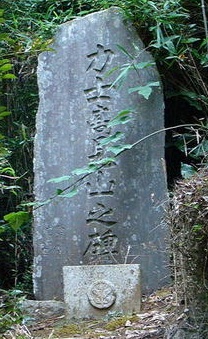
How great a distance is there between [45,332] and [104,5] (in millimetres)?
2248

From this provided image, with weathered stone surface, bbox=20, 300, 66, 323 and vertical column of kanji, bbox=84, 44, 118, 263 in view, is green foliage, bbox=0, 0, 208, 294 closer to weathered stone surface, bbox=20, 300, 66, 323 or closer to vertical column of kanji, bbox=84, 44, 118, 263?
vertical column of kanji, bbox=84, 44, 118, 263

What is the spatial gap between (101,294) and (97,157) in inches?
34.6

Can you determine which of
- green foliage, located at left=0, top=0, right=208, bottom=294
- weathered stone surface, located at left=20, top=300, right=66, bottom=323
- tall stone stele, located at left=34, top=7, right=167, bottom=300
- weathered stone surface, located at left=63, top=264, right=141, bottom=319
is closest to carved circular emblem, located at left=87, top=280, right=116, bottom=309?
weathered stone surface, located at left=63, top=264, right=141, bottom=319

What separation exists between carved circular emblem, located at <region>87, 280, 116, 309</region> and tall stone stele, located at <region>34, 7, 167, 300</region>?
0.41 meters

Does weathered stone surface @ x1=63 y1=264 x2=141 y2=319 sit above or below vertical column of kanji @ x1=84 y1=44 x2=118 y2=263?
below

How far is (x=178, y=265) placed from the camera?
2.14m

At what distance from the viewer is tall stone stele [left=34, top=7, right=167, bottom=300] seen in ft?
11.7

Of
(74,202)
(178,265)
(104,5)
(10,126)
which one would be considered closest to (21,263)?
(10,126)

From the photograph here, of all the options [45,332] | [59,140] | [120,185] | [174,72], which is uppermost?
[174,72]

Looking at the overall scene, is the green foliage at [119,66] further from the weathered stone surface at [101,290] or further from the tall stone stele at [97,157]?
the weathered stone surface at [101,290]

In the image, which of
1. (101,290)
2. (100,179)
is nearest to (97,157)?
(100,179)

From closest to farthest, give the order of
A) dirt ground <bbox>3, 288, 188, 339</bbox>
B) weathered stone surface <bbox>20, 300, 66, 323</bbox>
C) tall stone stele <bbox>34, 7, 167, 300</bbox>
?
dirt ground <bbox>3, 288, 188, 339</bbox> < weathered stone surface <bbox>20, 300, 66, 323</bbox> < tall stone stele <bbox>34, 7, 167, 300</bbox>

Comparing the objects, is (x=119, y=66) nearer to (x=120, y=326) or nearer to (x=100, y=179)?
(x=100, y=179)

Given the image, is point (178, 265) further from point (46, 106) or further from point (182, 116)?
point (182, 116)
